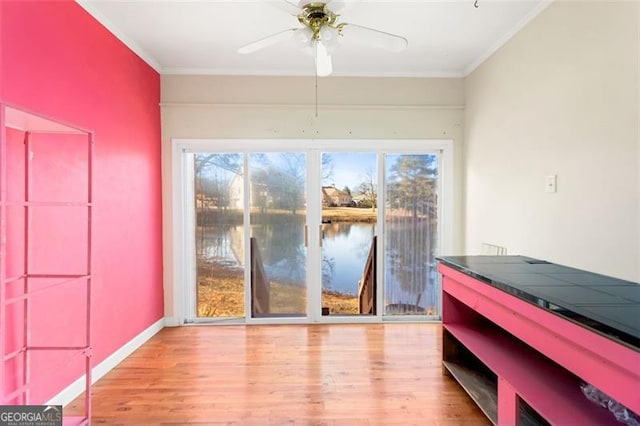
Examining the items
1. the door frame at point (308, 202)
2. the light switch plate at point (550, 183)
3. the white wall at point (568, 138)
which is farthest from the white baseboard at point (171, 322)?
the light switch plate at point (550, 183)

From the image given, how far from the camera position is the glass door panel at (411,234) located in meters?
3.57

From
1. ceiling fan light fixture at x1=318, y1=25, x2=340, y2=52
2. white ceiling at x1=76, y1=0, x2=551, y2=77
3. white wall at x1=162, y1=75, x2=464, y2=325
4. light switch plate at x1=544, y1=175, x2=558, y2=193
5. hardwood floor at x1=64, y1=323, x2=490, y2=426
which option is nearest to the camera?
ceiling fan light fixture at x1=318, y1=25, x2=340, y2=52

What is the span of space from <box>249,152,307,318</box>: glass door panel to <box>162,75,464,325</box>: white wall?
13.3 inches

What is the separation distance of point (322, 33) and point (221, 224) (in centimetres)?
236

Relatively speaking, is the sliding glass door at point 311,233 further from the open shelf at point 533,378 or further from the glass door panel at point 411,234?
the open shelf at point 533,378

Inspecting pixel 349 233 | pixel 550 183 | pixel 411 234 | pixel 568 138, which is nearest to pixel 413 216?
pixel 411 234

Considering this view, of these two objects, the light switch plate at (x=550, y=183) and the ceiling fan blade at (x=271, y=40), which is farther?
the light switch plate at (x=550, y=183)

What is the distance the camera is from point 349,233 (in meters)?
3.58

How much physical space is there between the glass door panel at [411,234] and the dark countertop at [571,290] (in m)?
1.29

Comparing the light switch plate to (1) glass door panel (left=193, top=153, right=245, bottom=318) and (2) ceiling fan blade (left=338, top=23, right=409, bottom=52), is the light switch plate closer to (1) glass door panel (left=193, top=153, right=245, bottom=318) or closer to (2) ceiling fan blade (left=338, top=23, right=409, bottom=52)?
(2) ceiling fan blade (left=338, top=23, right=409, bottom=52)

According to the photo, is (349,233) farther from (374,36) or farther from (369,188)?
(374,36)

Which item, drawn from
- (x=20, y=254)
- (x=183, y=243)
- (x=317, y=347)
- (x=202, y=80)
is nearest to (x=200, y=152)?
(x=202, y=80)

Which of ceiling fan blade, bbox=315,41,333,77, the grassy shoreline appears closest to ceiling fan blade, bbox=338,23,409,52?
ceiling fan blade, bbox=315,41,333,77

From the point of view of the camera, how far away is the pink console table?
1.08 meters
